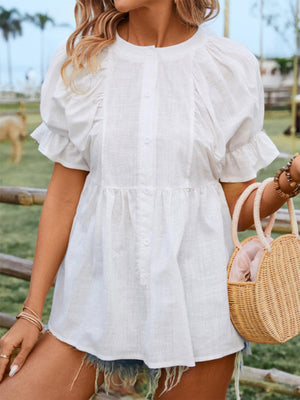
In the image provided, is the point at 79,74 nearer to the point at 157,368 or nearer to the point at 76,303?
the point at 76,303

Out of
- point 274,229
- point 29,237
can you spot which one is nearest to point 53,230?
point 274,229

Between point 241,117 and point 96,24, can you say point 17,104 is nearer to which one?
point 96,24

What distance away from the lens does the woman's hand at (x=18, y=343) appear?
1179 millimetres

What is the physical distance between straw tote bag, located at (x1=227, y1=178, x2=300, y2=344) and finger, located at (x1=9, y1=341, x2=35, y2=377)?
0.47 metres

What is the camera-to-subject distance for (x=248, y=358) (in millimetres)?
3193

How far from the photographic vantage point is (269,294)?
1.10m

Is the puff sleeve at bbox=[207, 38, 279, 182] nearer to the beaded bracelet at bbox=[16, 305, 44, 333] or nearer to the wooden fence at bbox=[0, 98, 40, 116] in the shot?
the beaded bracelet at bbox=[16, 305, 44, 333]

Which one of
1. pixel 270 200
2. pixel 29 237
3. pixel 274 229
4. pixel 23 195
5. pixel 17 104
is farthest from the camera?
pixel 17 104

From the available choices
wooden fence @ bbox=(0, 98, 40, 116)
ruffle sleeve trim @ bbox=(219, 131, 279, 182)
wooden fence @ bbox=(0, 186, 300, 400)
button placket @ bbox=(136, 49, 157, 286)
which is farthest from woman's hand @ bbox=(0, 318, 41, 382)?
wooden fence @ bbox=(0, 98, 40, 116)

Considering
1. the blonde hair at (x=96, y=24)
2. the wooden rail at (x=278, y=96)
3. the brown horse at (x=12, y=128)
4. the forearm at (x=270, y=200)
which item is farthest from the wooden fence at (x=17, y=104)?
the forearm at (x=270, y=200)

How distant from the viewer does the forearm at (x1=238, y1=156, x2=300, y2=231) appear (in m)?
1.09

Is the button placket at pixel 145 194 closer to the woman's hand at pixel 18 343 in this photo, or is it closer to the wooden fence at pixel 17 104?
the woman's hand at pixel 18 343

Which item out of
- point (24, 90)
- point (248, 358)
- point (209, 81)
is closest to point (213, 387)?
point (209, 81)

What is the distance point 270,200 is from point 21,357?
659 mm
